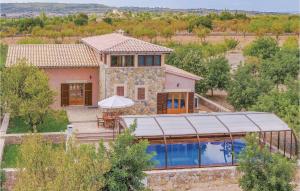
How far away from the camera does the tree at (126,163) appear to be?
1480 cm

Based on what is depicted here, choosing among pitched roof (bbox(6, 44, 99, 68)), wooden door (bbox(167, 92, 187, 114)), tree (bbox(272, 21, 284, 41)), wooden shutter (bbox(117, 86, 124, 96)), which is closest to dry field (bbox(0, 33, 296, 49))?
tree (bbox(272, 21, 284, 41))

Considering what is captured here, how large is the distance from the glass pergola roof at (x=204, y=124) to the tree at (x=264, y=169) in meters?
6.21

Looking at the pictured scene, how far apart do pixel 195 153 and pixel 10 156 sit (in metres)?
8.52

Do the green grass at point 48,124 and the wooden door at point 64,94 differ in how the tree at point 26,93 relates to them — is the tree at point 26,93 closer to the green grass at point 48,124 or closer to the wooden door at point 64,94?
the green grass at point 48,124

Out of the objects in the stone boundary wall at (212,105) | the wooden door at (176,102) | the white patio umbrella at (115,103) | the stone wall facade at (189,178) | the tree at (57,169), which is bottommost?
the stone wall facade at (189,178)

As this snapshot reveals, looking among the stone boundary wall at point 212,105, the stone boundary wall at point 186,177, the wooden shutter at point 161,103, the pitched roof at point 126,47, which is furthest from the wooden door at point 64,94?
the stone boundary wall at point 186,177

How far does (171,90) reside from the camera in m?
30.3

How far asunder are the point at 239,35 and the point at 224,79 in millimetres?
56716

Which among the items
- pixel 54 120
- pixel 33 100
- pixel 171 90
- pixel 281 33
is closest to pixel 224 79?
pixel 171 90

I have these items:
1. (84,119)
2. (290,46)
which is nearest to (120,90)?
(84,119)

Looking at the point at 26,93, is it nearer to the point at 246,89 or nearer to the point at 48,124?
the point at 48,124

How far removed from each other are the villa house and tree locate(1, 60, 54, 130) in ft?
10.1

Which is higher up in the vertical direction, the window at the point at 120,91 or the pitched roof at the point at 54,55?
the pitched roof at the point at 54,55

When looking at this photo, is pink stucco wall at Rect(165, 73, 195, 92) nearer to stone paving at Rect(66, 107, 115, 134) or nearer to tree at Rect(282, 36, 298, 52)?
stone paving at Rect(66, 107, 115, 134)
